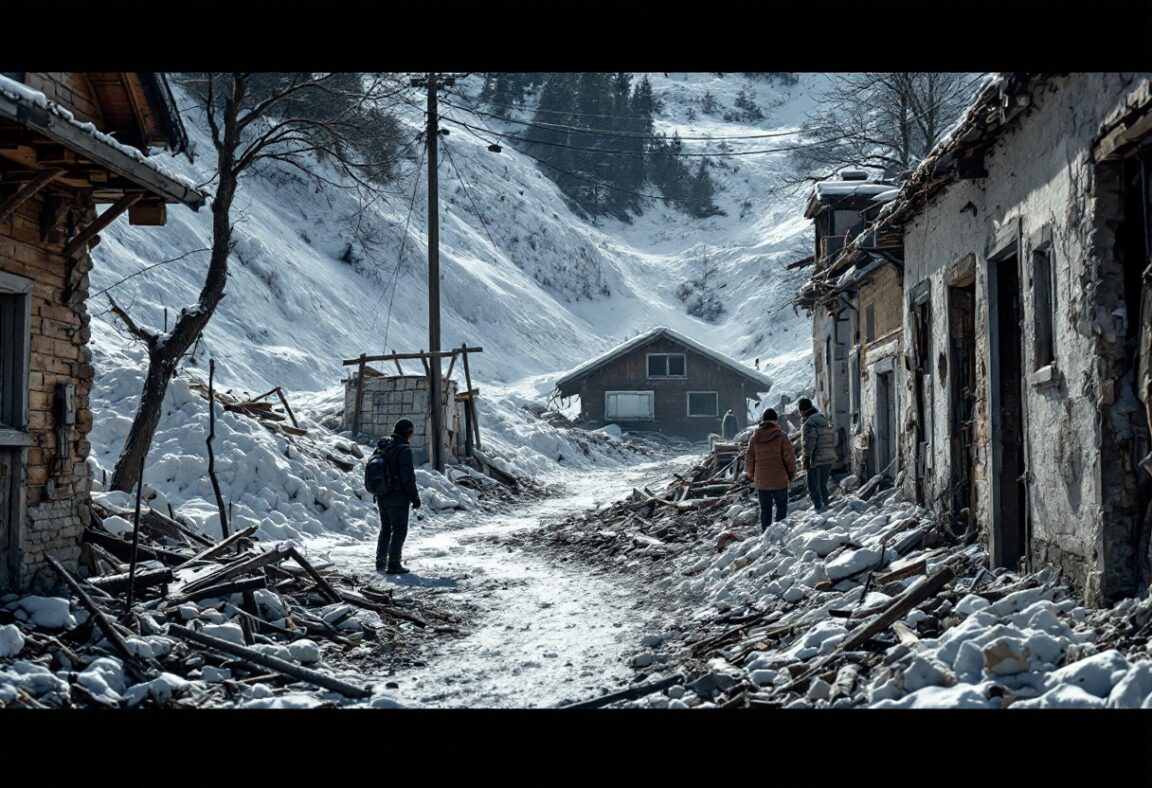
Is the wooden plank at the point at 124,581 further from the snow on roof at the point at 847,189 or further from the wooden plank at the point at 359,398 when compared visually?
the wooden plank at the point at 359,398

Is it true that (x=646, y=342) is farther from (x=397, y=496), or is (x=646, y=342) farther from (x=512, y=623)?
(x=512, y=623)

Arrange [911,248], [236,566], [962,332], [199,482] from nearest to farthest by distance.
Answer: [236,566] < [962,332] < [911,248] < [199,482]

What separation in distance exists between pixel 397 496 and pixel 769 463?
467 cm

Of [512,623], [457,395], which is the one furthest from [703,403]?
[512,623]

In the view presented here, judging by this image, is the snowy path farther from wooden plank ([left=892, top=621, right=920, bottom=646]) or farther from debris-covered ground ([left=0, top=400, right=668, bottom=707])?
wooden plank ([left=892, top=621, right=920, bottom=646])

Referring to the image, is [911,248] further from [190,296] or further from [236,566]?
[190,296]

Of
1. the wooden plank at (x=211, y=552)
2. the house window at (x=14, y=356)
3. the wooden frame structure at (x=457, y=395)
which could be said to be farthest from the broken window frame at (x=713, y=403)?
the house window at (x=14, y=356)

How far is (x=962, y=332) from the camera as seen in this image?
10.9 m

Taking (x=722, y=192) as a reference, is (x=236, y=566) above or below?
below

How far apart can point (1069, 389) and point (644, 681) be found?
376 cm

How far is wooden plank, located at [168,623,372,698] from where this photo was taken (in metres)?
7.40

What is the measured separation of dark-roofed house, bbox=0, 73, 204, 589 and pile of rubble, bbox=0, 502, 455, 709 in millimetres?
401

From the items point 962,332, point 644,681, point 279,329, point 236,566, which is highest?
point 279,329
